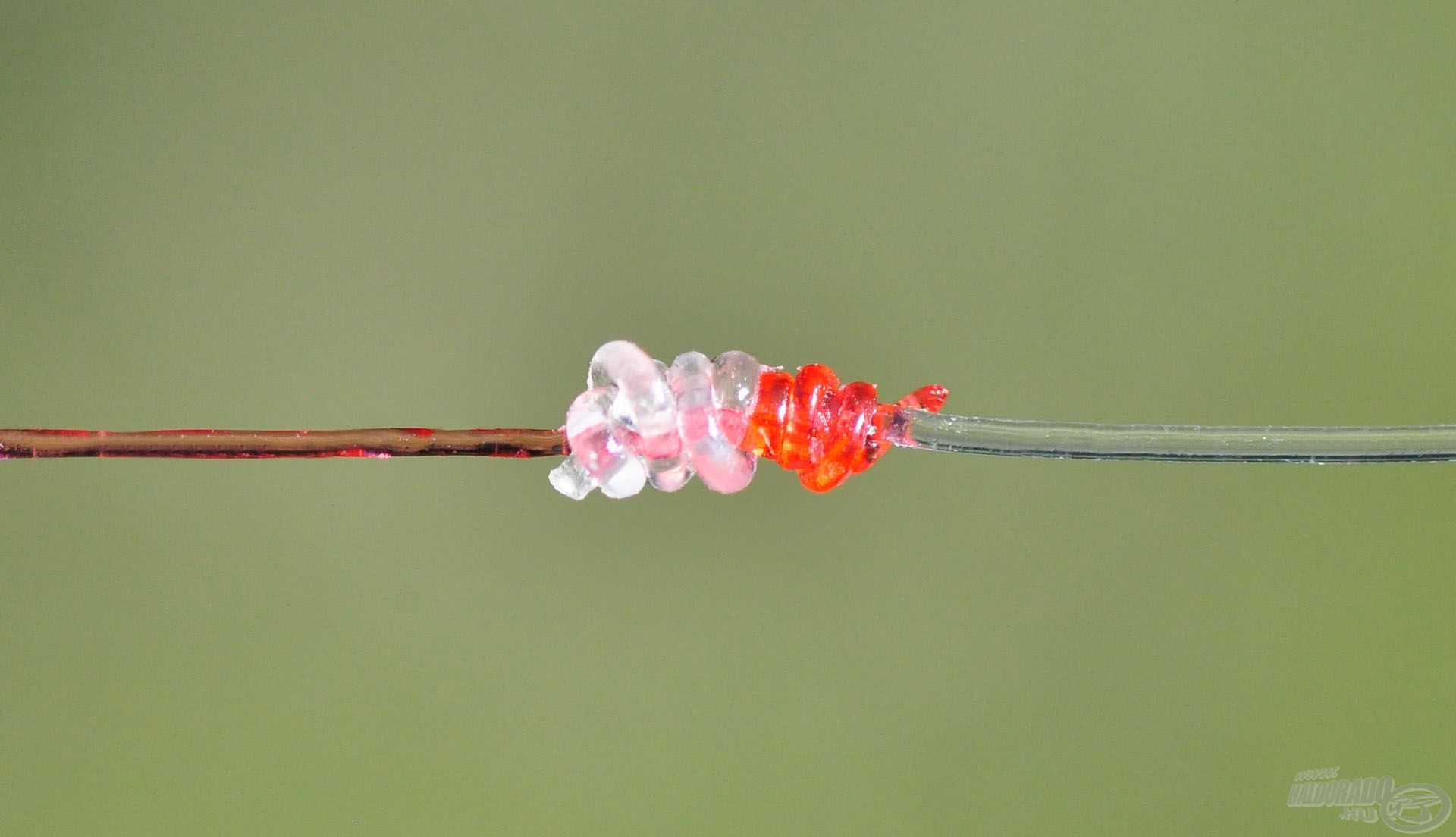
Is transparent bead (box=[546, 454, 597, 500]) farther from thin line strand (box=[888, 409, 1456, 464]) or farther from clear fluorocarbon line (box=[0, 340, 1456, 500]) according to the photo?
thin line strand (box=[888, 409, 1456, 464])

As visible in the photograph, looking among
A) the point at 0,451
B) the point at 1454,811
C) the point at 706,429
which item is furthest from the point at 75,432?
the point at 1454,811

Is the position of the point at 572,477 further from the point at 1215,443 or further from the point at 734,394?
the point at 1215,443

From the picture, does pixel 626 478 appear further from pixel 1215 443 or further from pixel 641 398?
pixel 1215 443
